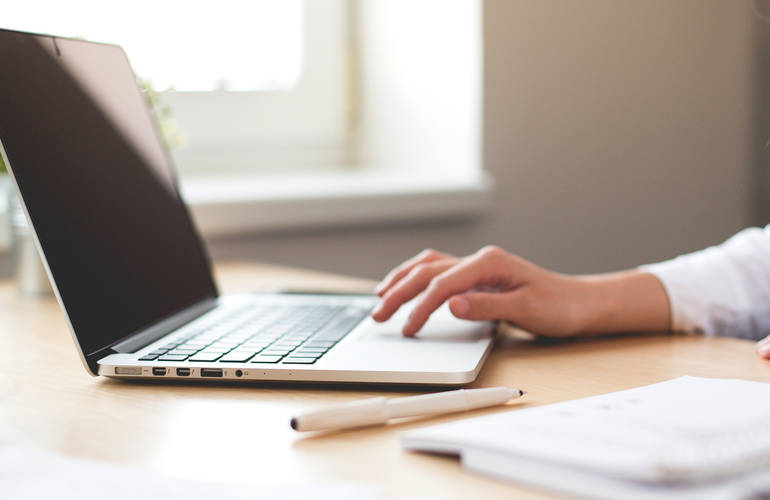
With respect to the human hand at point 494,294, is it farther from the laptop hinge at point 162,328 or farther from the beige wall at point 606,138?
the beige wall at point 606,138

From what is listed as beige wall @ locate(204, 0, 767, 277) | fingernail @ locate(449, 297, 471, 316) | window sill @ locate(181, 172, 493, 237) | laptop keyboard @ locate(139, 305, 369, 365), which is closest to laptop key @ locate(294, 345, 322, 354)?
laptop keyboard @ locate(139, 305, 369, 365)

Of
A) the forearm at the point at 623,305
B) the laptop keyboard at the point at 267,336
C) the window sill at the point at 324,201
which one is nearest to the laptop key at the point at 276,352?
the laptop keyboard at the point at 267,336

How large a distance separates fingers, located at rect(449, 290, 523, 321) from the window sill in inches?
27.3

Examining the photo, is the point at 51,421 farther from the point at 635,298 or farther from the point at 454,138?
the point at 454,138

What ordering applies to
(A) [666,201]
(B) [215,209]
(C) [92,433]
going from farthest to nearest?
(A) [666,201] → (B) [215,209] → (C) [92,433]

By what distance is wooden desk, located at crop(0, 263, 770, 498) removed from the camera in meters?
0.43

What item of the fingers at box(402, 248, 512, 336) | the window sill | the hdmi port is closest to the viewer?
the hdmi port

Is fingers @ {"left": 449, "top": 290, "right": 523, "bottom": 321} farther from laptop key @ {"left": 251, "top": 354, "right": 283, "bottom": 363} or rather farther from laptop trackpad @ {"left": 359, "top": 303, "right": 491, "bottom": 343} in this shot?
laptop key @ {"left": 251, "top": 354, "right": 283, "bottom": 363}

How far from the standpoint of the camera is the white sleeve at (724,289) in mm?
809

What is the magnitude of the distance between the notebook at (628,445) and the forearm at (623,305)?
279 mm

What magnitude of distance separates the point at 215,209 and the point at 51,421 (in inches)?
32.0

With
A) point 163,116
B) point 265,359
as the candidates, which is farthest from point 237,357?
point 163,116

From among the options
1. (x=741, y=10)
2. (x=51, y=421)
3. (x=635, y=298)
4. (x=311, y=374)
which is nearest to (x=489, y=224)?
(x=741, y=10)

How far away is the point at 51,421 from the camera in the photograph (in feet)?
1.73
